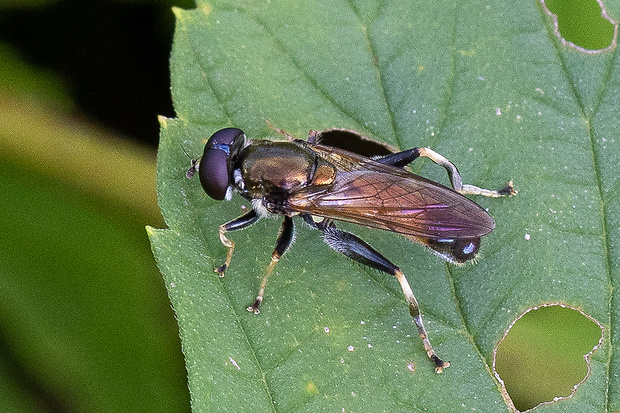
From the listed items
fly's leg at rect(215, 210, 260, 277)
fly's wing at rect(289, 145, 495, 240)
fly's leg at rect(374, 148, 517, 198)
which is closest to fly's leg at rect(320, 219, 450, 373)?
fly's wing at rect(289, 145, 495, 240)

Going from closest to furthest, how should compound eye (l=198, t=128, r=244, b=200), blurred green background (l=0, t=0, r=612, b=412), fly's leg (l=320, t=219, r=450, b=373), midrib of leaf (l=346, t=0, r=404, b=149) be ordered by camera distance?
fly's leg (l=320, t=219, r=450, b=373) < compound eye (l=198, t=128, r=244, b=200) < midrib of leaf (l=346, t=0, r=404, b=149) < blurred green background (l=0, t=0, r=612, b=412)

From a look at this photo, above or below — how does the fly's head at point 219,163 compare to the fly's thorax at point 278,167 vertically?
above

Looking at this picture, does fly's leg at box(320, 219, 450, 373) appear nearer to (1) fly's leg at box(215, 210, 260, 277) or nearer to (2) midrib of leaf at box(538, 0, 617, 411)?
(1) fly's leg at box(215, 210, 260, 277)

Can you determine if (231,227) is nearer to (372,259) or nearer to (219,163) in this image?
(219,163)

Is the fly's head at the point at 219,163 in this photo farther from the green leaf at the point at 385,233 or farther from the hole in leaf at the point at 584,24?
Answer: the hole in leaf at the point at 584,24

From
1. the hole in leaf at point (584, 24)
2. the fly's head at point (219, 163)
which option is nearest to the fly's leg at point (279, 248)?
the fly's head at point (219, 163)

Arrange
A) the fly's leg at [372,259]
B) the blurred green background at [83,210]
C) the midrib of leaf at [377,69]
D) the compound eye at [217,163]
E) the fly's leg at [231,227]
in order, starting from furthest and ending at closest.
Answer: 1. the blurred green background at [83,210]
2. the midrib of leaf at [377,69]
3. the compound eye at [217,163]
4. the fly's leg at [231,227]
5. the fly's leg at [372,259]
